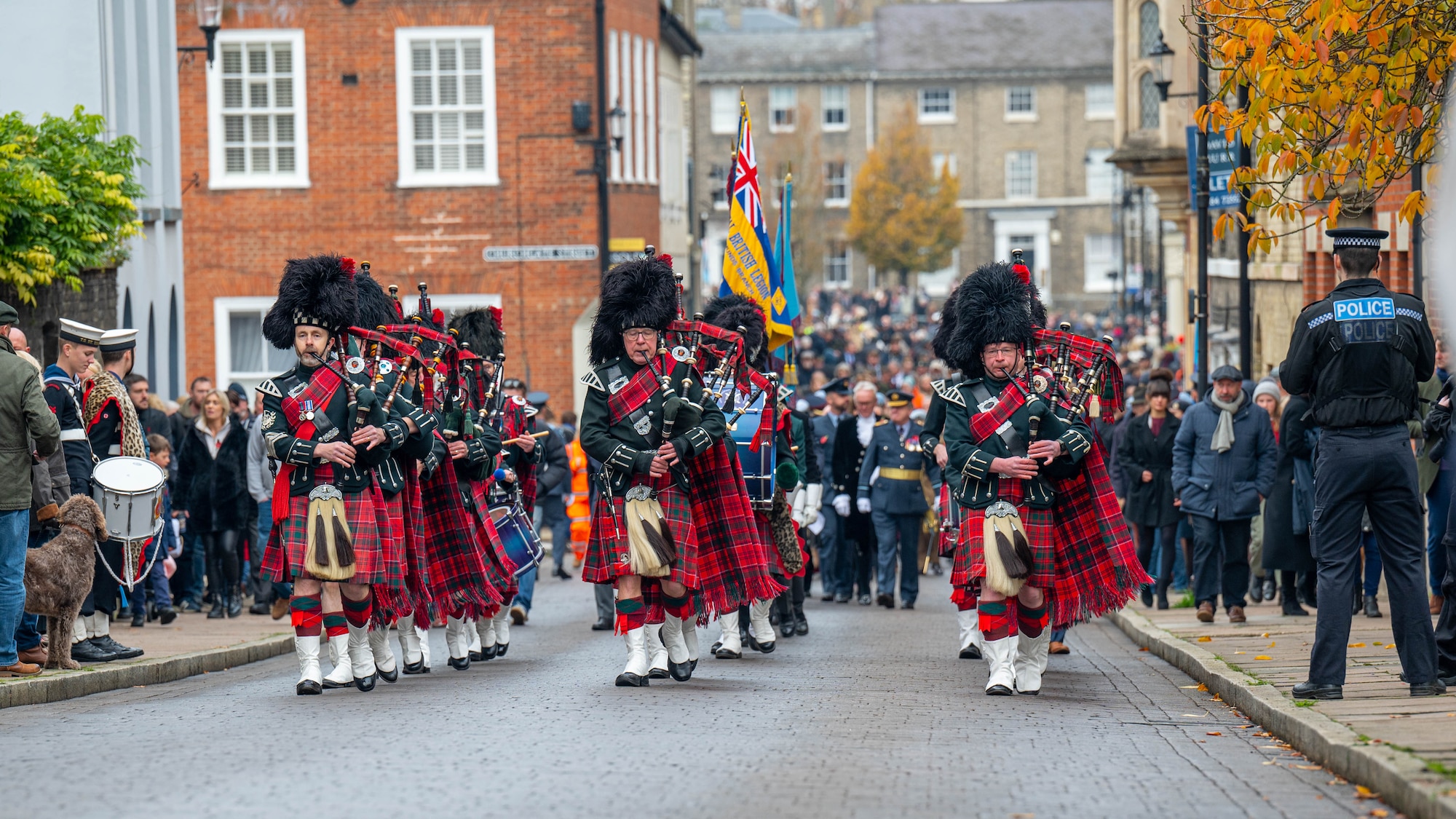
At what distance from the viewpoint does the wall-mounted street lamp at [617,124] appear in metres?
29.5

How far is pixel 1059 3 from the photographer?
8162 centimetres

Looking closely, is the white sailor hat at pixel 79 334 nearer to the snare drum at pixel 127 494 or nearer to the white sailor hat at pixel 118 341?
the white sailor hat at pixel 118 341

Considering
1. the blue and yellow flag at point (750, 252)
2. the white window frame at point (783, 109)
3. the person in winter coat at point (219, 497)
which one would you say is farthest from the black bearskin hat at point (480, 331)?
the white window frame at point (783, 109)

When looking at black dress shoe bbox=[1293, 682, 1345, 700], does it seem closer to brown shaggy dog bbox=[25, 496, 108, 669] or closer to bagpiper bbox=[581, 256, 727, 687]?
bagpiper bbox=[581, 256, 727, 687]

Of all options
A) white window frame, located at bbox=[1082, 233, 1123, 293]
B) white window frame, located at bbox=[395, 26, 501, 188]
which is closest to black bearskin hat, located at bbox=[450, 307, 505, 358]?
white window frame, located at bbox=[395, 26, 501, 188]

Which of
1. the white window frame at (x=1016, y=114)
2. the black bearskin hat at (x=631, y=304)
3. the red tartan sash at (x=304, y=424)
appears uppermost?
the white window frame at (x=1016, y=114)

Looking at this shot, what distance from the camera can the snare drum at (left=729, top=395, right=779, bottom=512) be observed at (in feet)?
43.2

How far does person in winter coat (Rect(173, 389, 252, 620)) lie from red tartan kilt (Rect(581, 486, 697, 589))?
6.75 meters

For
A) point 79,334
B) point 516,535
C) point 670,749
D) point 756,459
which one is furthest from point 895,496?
point 670,749

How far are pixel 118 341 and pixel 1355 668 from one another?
7784mm

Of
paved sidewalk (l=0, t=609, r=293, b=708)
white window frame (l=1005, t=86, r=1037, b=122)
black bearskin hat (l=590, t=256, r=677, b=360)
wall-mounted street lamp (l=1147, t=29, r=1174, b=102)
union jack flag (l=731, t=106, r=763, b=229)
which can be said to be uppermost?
white window frame (l=1005, t=86, r=1037, b=122)

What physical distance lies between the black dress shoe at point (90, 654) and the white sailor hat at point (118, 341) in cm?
191

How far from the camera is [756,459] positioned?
520 inches

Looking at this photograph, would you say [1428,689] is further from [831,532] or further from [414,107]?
[414,107]
